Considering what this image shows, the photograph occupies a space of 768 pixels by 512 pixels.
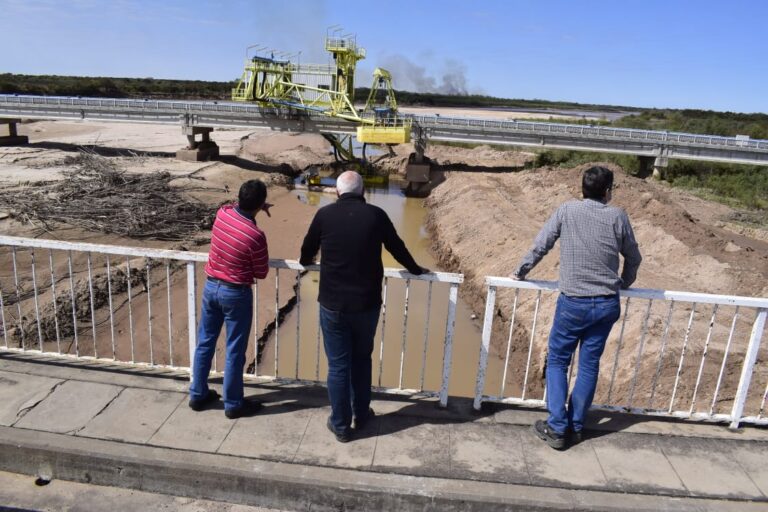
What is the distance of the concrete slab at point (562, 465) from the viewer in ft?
12.2

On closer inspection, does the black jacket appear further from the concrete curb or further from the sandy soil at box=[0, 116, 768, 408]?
the sandy soil at box=[0, 116, 768, 408]

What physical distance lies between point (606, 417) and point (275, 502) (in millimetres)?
2705

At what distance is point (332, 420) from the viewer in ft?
13.3

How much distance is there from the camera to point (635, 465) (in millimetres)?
3943

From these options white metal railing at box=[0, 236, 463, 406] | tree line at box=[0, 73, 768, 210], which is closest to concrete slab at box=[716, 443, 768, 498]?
white metal railing at box=[0, 236, 463, 406]

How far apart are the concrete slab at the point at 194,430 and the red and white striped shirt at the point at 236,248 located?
1.12 m

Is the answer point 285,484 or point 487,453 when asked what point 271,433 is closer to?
point 285,484

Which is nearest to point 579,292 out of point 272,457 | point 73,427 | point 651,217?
point 272,457

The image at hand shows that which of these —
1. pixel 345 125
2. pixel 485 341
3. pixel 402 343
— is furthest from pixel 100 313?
pixel 345 125

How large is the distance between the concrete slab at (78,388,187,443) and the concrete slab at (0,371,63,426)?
0.60 m

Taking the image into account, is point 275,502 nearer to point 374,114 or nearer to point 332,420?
point 332,420

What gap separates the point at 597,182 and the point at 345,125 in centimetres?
2659

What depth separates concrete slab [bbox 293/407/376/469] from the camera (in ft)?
12.5

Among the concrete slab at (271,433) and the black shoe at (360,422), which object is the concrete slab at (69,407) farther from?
the black shoe at (360,422)
